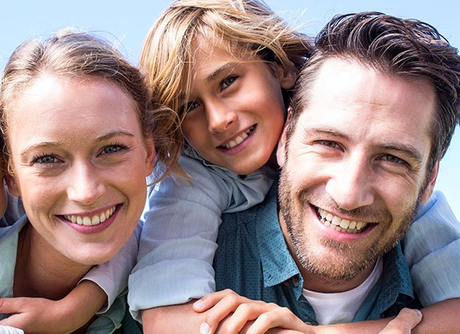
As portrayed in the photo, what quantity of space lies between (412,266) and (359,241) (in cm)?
Answer: 41

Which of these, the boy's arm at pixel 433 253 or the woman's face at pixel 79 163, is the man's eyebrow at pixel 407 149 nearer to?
the boy's arm at pixel 433 253

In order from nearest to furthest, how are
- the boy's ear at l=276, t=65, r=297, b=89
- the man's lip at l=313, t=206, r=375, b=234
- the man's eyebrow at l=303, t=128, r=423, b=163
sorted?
the man's eyebrow at l=303, t=128, r=423, b=163 < the man's lip at l=313, t=206, r=375, b=234 < the boy's ear at l=276, t=65, r=297, b=89

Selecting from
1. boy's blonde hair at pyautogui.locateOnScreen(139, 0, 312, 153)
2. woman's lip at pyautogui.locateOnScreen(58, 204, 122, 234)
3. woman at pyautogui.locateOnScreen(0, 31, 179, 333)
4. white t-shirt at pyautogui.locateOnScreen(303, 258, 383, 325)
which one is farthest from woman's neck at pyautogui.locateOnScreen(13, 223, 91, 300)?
white t-shirt at pyautogui.locateOnScreen(303, 258, 383, 325)

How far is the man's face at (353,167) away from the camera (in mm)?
2918

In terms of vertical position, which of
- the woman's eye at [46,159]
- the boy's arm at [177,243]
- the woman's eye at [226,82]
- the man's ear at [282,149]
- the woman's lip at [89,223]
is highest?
the woman's eye at [226,82]

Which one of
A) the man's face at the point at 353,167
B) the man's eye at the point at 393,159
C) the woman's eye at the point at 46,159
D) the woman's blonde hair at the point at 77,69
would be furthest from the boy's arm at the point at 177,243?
the man's eye at the point at 393,159

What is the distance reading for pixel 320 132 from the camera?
3004mm

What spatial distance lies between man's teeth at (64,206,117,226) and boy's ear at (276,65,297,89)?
1.09 meters

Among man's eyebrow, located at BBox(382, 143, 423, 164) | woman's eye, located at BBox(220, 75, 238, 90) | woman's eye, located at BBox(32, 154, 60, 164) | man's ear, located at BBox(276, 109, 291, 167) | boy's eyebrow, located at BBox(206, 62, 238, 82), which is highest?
boy's eyebrow, located at BBox(206, 62, 238, 82)

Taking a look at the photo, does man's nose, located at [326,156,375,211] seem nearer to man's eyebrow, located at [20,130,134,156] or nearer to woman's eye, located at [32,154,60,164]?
man's eyebrow, located at [20,130,134,156]

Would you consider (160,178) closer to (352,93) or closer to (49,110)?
(49,110)

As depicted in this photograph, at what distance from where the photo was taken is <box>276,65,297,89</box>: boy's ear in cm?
Result: 346

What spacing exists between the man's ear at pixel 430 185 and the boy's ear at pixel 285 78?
78 centimetres

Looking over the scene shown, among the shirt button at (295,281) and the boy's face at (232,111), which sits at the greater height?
the boy's face at (232,111)
